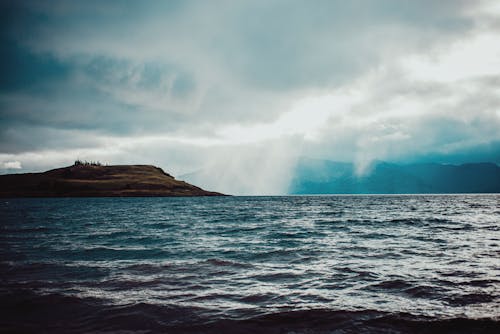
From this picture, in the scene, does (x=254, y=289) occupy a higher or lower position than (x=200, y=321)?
lower

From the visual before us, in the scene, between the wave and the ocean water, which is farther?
the ocean water

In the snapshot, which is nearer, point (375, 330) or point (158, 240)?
point (375, 330)

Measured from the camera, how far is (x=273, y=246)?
23.3 m

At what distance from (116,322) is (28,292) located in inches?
223

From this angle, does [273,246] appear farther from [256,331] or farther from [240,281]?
[256,331]

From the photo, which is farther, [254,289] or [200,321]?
[254,289]

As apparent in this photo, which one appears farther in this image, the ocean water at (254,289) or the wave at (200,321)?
the ocean water at (254,289)

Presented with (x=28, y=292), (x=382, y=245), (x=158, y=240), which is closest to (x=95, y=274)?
(x=28, y=292)

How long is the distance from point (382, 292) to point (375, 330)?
12.3 feet

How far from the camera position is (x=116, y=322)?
9.20 meters

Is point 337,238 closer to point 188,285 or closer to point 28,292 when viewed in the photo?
point 188,285

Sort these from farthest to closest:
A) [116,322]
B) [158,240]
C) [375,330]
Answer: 1. [158,240]
2. [116,322]
3. [375,330]

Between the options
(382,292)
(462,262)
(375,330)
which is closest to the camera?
(375,330)

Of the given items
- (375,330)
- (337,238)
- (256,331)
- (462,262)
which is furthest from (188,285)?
(337,238)
